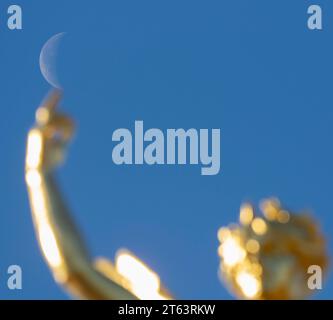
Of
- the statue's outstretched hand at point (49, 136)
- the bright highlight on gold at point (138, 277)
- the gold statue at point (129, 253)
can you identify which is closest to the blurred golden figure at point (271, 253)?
the gold statue at point (129, 253)

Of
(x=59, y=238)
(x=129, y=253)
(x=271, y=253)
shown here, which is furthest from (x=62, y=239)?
(x=271, y=253)

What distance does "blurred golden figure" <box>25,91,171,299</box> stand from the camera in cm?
1254

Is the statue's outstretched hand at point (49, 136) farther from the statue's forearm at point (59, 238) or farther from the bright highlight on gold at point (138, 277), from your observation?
the bright highlight on gold at point (138, 277)

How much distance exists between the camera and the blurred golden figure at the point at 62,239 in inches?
494

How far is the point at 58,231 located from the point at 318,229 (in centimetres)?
186

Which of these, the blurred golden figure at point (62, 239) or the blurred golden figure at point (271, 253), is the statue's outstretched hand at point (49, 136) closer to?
the blurred golden figure at point (62, 239)

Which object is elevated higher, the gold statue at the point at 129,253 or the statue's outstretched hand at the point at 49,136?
the statue's outstretched hand at the point at 49,136

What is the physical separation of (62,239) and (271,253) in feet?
4.90

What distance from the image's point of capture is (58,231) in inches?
497

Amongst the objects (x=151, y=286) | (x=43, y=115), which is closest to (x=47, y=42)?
(x=43, y=115)

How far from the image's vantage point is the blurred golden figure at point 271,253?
1253 centimetres

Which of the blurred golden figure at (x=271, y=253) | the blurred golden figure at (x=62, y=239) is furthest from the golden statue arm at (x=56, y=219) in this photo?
the blurred golden figure at (x=271, y=253)
